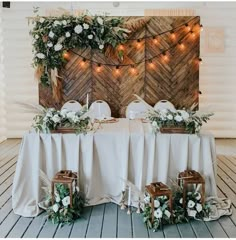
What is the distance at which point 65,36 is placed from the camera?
19.4 feet

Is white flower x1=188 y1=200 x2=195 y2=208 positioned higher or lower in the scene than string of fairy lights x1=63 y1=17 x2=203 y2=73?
lower

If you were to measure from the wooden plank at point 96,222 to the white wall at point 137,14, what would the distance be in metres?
4.04

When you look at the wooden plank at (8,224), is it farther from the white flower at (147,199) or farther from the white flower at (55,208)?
the white flower at (147,199)

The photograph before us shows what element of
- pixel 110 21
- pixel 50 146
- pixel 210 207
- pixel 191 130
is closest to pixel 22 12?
pixel 110 21

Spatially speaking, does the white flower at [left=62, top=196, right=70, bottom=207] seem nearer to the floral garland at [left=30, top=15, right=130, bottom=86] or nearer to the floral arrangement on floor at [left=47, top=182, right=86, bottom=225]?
the floral arrangement on floor at [left=47, top=182, right=86, bottom=225]

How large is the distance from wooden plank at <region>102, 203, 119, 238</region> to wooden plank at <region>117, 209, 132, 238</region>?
0.04 m

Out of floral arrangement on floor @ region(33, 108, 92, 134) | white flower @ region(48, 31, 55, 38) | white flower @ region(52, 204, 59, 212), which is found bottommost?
white flower @ region(52, 204, 59, 212)

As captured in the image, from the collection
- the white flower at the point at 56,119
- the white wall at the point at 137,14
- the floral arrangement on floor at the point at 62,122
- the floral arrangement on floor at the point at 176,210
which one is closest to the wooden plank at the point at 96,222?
the floral arrangement on floor at the point at 176,210

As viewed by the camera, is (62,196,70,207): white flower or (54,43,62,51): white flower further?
(54,43,62,51): white flower

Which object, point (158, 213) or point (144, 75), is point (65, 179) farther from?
point (144, 75)

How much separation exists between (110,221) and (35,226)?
2.27 feet

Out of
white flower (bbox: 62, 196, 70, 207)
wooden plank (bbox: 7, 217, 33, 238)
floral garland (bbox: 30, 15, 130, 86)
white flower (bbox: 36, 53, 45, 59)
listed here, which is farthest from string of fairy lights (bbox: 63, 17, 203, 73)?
wooden plank (bbox: 7, 217, 33, 238)

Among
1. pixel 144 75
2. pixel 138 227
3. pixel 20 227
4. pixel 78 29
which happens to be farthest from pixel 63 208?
pixel 144 75

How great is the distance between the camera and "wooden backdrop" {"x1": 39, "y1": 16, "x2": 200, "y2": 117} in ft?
20.8
